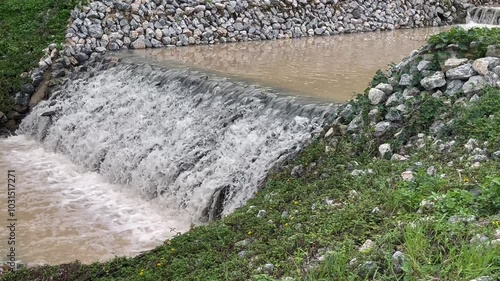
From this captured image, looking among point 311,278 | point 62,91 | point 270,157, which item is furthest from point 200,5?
point 311,278

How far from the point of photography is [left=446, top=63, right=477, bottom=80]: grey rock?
276 inches

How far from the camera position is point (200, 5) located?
58.0 ft

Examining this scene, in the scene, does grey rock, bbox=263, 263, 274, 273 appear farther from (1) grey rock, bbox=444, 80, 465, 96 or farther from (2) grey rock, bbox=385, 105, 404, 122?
(1) grey rock, bbox=444, 80, 465, 96

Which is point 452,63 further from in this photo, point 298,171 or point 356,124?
point 298,171

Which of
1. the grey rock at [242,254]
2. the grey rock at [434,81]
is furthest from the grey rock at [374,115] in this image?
the grey rock at [242,254]

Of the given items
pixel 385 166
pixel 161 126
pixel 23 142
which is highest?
pixel 385 166

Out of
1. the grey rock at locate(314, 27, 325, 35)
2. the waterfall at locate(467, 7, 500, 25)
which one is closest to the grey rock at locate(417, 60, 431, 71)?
the grey rock at locate(314, 27, 325, 35)

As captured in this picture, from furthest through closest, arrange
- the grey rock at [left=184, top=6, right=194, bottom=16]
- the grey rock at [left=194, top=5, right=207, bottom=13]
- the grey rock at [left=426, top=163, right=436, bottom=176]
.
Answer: the grey rock at [left=194, top=5, right=207, bottom=13] < the grey rock at [left=184, top=6, right=194, bottom=16] < the grey rock at [left=426, top=163, right=436, bottom=176]

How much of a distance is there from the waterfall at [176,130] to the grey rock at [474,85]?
2276 millimetres

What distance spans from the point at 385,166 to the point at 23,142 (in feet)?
34.2

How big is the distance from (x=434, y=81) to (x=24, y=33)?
12947mm

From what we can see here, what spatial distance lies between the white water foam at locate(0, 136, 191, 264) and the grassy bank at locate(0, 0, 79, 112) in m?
3.66

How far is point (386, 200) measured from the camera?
524 centimetres

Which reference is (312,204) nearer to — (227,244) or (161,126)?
(227,244)
